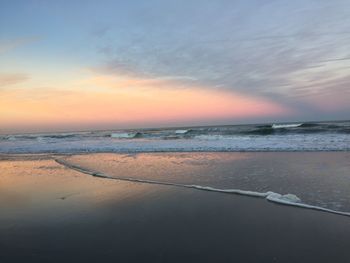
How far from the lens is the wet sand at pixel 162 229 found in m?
3.41

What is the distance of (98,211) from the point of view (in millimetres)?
5219

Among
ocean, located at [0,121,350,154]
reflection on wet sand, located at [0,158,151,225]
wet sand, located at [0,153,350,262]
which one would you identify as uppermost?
ocean, located at [0,121,350,154]

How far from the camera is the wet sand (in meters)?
3.41

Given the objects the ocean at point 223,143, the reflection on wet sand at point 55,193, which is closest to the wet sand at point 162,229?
the reflection on wet sand at point 55,193

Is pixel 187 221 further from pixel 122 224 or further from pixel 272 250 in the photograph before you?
pixel 272 250

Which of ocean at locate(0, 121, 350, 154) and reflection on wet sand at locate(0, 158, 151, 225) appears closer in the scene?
reflection on wet sand at locate(0, 158, 151, 225)

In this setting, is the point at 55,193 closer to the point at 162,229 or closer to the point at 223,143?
the point at 162,229

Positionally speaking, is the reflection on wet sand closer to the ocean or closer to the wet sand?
the wet sand

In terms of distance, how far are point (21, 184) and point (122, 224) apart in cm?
470

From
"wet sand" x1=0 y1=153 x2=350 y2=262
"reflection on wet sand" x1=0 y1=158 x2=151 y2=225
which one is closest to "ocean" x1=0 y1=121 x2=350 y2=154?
"reflection on wet sand" x1=0 y1=158 x2=151 y2=225

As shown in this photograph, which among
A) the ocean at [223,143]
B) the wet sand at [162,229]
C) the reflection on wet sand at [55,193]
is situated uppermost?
the ocean at [223,143]

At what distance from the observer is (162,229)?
4215 mm

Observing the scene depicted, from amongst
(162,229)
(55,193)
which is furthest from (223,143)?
(162,229)

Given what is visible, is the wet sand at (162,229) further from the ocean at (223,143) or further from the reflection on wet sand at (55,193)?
the ocean at (223,143)
